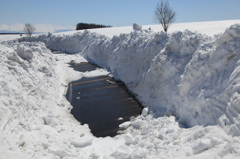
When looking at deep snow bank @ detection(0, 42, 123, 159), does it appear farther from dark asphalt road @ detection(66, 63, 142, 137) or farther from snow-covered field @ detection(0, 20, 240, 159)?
dark asphalt road @ detection(66, 63, 142, 137)

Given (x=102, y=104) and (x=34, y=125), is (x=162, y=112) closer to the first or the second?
(x=102, y=104)

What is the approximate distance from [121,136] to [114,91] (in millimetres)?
6137

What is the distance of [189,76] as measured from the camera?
803 centimetres

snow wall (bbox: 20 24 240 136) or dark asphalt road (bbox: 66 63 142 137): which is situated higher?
snow wall (bbox: 20 24 240 136)

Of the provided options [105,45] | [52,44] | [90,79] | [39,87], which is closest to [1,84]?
[39,87]

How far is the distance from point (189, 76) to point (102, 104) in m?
5.69

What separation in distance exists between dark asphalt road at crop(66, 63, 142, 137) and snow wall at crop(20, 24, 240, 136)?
842 millimetres

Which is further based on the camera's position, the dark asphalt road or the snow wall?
the dark asphalt road

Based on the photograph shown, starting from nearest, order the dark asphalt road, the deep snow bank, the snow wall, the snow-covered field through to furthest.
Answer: the snow-covered field
the deep snow bank
the snow wall
the dark asphalt road

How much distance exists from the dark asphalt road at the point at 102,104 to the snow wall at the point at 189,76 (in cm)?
84

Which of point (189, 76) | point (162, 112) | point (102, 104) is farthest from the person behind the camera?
point (102, 104)

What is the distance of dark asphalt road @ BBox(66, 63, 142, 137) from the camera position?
945 centimetres

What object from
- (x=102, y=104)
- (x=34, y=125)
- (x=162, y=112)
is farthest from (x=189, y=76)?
(x=34, y=125)

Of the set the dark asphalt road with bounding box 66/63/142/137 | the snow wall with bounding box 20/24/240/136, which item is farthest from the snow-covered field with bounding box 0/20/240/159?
the dark asphalt road with bounding box 66/63/142/137
